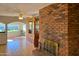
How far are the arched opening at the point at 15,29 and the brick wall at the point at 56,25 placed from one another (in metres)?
0.31

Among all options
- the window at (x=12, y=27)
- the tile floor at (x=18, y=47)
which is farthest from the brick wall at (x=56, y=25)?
the window at (x=12, y=27)

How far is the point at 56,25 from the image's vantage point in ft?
8.03

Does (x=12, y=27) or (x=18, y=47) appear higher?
(x=12, y=27)

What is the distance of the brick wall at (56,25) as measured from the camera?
2354 mm

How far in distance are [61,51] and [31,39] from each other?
57 cm

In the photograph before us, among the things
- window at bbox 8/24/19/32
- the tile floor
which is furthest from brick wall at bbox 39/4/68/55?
window at bbox 8/24/19/32

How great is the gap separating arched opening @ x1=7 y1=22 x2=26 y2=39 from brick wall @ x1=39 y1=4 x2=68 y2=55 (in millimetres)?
311

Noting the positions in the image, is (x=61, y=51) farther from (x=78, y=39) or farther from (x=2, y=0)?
(x=2, y=0)

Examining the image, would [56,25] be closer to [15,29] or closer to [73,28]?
[73,28]

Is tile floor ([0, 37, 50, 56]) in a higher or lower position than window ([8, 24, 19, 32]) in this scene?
lower

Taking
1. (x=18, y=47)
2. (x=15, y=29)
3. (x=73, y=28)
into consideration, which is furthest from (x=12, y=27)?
(x=73, y=28)

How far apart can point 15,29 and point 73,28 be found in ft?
3.12

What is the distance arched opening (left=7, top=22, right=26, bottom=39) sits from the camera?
2363mm

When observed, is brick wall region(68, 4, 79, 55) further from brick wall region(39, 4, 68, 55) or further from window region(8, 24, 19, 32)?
window region(8, 24, 19, 32)
